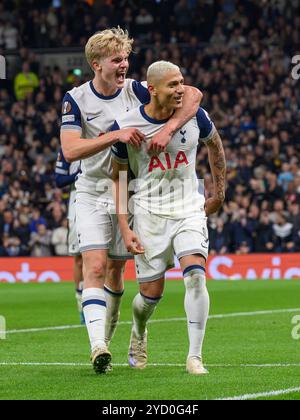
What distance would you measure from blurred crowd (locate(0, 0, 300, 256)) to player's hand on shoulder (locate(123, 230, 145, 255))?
15.8 m

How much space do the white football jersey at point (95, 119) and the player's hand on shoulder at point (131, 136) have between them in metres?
0.55

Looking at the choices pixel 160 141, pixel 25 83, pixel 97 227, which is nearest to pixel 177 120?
pixel 160 141

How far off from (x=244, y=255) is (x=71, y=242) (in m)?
10.0

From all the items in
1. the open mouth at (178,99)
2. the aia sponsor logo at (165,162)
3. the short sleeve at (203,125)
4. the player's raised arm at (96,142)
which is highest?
the open mouth at (178,99)

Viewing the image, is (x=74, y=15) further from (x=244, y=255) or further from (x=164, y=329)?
(x=164, y=329)

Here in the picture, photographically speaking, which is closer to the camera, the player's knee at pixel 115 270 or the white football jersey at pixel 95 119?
the white football jersey at pixel 95 119

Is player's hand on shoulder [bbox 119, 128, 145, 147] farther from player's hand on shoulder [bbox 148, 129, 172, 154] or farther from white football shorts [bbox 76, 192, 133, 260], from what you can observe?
white football shorts [bbox 76, 192, 133, 260]

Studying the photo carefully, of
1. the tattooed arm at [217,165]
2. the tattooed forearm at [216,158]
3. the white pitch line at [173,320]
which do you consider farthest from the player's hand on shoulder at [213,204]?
the white pitch line at [173,320]

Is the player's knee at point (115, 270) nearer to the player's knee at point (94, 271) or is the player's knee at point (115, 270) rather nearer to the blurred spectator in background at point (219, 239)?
the player's knee at point (94, 271)

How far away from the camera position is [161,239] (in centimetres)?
830

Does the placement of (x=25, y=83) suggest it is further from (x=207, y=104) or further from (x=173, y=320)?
(x=173, y=320)

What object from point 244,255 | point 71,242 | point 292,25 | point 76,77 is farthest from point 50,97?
point 71,242

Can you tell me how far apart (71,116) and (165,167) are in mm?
847

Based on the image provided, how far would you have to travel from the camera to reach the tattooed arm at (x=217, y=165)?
8.51 metres
